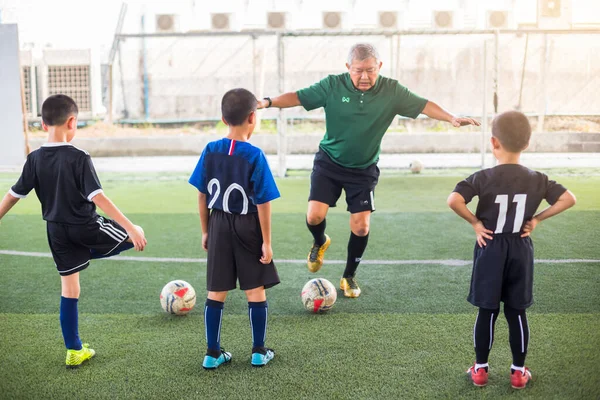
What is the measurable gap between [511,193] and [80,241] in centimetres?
236

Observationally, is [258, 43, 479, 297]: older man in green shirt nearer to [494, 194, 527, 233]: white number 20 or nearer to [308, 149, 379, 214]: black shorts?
[308, 149, 379, 214]: black shorts

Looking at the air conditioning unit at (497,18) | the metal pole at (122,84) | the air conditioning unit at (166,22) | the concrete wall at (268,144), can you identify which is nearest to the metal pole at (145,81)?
the metal pole at (122,84)

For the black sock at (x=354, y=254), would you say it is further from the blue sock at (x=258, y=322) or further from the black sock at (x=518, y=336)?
the black sock at (x=518, y=336)

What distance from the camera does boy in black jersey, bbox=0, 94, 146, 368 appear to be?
142 inches

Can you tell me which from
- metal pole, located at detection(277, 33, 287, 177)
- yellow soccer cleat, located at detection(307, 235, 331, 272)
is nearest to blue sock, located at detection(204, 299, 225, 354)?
yellow soccer cleat, located at detection(307, 235, 331, 272)

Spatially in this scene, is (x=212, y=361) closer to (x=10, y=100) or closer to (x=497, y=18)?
(x=10, y=100)

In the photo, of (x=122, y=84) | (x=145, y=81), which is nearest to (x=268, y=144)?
(x=145, y=81)

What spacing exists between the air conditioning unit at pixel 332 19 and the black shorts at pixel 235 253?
661 inches

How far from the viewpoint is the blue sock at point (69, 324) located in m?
3.71

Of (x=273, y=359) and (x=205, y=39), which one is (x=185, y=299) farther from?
(x=205, y=39)

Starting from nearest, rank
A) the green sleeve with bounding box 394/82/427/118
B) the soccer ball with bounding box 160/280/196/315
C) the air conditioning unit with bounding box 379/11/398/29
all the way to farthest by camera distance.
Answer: the soccer ball with bounding box 160/280/196/315 < the green sleeve with bounding box 394/82/427/118 < the air conditioning unit with bounding box 379/11/398/29

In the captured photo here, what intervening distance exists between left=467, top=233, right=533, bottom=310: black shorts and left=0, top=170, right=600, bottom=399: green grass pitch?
0.46 metres

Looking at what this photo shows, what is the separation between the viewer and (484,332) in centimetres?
339

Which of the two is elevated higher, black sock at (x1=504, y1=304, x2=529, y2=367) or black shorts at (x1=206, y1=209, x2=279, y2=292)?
black shorts at (x1=206, y1=209, x2=279, y2=292)
